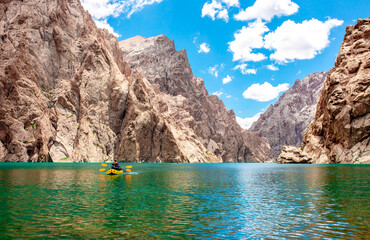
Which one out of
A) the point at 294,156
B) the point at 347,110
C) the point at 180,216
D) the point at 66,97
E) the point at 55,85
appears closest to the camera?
the point at 180,216

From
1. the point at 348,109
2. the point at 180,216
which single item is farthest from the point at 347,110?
the point at 180,216

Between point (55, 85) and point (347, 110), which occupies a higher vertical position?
point (55, 85)

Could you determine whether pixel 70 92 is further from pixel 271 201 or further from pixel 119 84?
pixel 271 201

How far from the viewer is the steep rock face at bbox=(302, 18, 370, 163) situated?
12444 cm

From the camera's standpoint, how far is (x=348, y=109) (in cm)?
12838

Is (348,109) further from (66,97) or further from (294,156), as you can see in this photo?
(66,97)

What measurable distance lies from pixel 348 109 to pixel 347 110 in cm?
60

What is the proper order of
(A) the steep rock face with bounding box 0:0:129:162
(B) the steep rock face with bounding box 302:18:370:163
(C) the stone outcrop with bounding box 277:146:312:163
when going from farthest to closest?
(C) the stone outcrop with bounding box 277:146:312:163
(A) the steep rock face with bounding box 0:0:129:162
(B) the steep rock face with bounding box 302:18:370:163

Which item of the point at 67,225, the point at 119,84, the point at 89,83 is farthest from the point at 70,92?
the point at 67,225

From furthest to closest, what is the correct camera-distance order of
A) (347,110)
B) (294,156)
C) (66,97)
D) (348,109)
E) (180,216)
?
(66,97), (294,156), (347,110), (348,109), (180,216)

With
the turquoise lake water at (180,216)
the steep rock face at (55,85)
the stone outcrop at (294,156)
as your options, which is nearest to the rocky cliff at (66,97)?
the steep rock face at (55,85)

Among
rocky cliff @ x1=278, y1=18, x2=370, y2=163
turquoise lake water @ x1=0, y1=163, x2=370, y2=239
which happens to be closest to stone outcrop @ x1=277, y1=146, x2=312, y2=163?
rocky cliff @ x1=278, y1=18, x2=370, y2=163

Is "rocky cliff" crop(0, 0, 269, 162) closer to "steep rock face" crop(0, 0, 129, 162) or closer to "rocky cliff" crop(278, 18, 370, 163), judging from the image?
"steep rock face" crop(0, 0, 129, 162)

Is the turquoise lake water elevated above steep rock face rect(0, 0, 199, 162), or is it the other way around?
steep rock face rect(0, 0, 199, 162)
